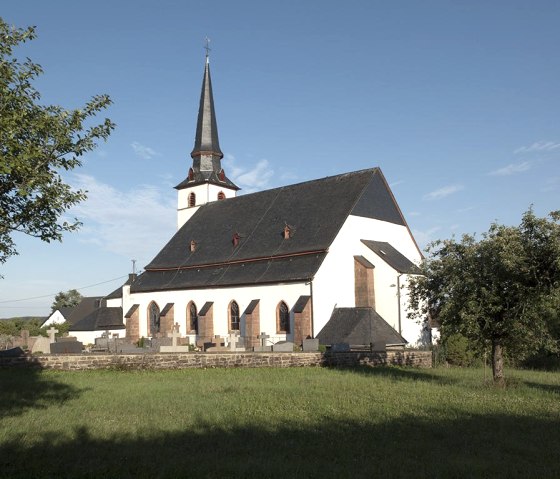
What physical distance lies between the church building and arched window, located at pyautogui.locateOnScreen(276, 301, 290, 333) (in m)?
0.06

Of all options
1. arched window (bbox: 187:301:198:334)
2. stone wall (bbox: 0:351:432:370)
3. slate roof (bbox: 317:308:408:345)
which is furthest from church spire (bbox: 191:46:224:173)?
stone wall (bbox: 0:351:432:370)

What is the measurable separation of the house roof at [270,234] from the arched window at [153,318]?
143cm

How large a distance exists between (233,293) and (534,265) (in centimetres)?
2635

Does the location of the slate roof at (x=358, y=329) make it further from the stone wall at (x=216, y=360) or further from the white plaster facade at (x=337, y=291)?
the stone wall at (x=216, y=360)

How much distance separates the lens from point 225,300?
130 feet

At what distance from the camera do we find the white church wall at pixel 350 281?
115 ft

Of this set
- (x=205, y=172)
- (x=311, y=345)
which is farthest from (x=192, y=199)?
(x=311, y=345)

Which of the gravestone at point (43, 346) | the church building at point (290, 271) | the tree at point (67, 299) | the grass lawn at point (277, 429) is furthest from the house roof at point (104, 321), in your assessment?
the tree at point (67, 299)

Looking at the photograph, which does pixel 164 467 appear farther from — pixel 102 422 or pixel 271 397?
pixel 271 397

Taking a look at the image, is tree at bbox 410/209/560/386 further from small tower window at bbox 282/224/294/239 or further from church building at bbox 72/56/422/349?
small tower window at bbox 282/224/294/239

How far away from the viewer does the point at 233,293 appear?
39250 millimetres

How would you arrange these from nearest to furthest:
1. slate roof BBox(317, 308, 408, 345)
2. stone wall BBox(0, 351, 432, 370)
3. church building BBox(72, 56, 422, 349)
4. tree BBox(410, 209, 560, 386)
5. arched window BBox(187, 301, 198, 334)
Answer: tree BBox(410, 209, 560, 386) → stone wall BBox(0, 351, 432, 370) → slate roof BBox(317, 308, 408, 345) → church building BBox(72, 56, 422, 349) → arched window BBox(187, 301, 198, 334)

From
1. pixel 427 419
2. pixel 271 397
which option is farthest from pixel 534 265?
pixel 271 397

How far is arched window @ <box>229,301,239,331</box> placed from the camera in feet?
128
